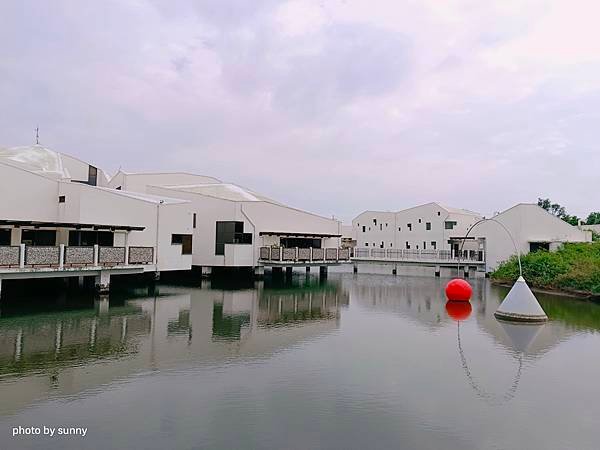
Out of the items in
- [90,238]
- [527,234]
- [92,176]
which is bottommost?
[90,238]

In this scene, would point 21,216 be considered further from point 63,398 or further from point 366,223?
point 366,223

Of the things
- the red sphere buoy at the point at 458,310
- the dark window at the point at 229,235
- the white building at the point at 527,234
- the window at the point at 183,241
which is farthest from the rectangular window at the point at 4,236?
the white building at the point at 527,234

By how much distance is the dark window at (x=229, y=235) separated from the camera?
97.1 feet

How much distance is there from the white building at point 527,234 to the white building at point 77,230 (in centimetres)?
2543

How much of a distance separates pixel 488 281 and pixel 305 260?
14392 millimetres

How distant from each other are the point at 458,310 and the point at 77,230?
16.8 metres

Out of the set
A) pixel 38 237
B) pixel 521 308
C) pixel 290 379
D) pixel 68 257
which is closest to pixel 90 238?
pixel 38 237

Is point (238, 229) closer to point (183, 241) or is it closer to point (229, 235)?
point (229, 235)

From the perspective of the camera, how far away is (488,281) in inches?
1400

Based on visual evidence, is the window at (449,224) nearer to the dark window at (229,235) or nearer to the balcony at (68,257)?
the dark window at (229,235)

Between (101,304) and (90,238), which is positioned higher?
(90,238)

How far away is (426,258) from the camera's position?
131 ft

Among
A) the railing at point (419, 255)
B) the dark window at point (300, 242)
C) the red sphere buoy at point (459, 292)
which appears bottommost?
the red sphere buoy at point (459, 292)

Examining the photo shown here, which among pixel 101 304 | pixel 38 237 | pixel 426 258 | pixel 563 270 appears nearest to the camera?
pixel 101 304
